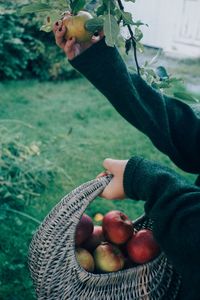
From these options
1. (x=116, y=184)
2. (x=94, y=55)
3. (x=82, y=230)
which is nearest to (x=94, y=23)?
(x=94, y=55)

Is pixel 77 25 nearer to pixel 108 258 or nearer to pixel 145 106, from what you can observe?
pixel 145 106

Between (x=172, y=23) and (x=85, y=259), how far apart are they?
7198 mm

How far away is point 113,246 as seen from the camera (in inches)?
57.4

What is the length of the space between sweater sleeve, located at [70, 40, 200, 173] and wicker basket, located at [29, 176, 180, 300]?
218 millimetres

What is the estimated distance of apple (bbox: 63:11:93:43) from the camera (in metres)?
1.16

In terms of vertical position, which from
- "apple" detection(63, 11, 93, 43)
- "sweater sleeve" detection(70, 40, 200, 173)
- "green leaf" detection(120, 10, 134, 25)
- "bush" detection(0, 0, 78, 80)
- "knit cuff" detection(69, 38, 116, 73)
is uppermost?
"green leaf" detection(120, 10, 134, 25)

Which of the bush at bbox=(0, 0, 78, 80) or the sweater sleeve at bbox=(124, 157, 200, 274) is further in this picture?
the bush at bbox=(0, 0, 78, 80)

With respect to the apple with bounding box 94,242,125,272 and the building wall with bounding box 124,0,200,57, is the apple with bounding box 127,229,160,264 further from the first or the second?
the building wall with bounding box 124,0,200,57

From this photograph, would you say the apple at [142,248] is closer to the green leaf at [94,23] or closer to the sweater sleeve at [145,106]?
the sweater sleeve at [145,106]

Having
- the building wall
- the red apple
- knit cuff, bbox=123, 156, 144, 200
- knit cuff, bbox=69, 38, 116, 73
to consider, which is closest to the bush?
the building wall

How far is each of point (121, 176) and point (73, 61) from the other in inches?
14.2

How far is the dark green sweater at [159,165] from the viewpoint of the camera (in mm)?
1152

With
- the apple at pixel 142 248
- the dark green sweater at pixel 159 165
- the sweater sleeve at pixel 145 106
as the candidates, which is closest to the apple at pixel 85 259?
the apple at pixel 142 248

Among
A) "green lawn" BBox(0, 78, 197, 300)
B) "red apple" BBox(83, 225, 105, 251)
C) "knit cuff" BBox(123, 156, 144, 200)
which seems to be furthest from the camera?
"green lawn" BBox(0, 78, 197, 300)
